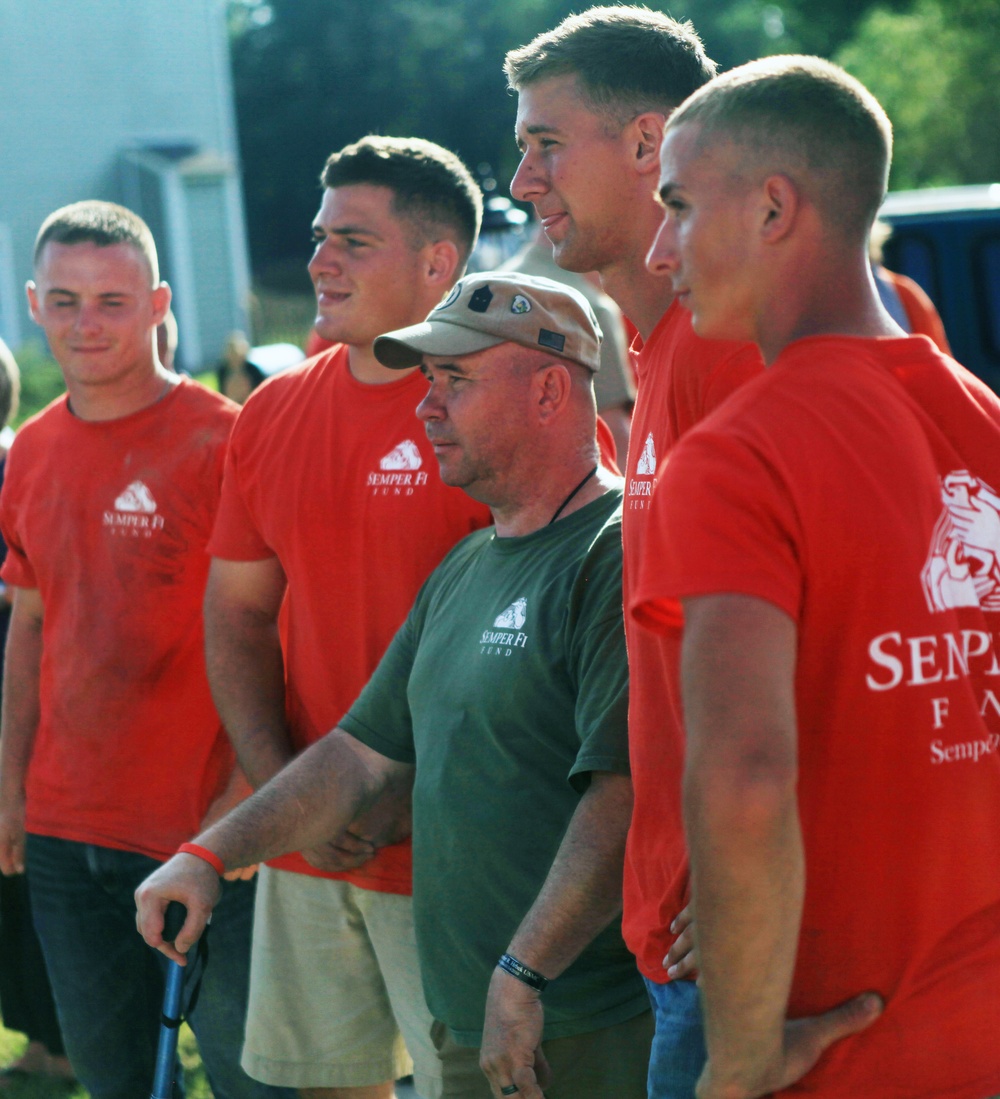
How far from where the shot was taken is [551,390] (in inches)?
118

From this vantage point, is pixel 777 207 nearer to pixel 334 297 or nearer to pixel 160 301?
pixel 334 297

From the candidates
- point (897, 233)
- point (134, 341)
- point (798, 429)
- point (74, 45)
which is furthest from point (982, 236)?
point (74, 45)

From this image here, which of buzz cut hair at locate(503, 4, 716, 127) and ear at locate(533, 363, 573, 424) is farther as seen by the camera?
ear at locate(533, 363, 573, 424)

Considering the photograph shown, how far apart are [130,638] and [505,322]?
154 cm

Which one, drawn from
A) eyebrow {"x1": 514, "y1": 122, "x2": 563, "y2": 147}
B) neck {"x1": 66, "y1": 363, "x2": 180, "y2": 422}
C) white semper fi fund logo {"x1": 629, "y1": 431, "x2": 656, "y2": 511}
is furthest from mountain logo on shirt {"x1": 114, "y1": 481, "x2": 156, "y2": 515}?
white semper fi fund logo {"x1": 629, "y1": 431, "x2": 656, "y2": 511}

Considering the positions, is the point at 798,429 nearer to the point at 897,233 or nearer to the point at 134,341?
the point at 134,341

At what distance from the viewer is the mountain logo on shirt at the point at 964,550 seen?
5.48 feet

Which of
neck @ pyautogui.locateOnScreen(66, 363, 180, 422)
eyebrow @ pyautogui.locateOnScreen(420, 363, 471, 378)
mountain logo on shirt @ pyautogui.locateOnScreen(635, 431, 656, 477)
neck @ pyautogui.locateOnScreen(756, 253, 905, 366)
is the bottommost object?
neck @ pyautogui.locateOnScreen(66, 363, 180, 422)

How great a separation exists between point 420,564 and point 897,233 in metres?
6.80

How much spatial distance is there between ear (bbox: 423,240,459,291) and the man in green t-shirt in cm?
58

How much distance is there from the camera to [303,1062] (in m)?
3.50

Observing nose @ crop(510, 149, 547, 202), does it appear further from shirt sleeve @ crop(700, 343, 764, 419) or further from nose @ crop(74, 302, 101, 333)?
nose @ crop(74, 302, 101, 333)

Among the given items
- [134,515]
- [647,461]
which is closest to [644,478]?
[647,461]

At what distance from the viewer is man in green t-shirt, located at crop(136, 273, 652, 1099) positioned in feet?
8.31
